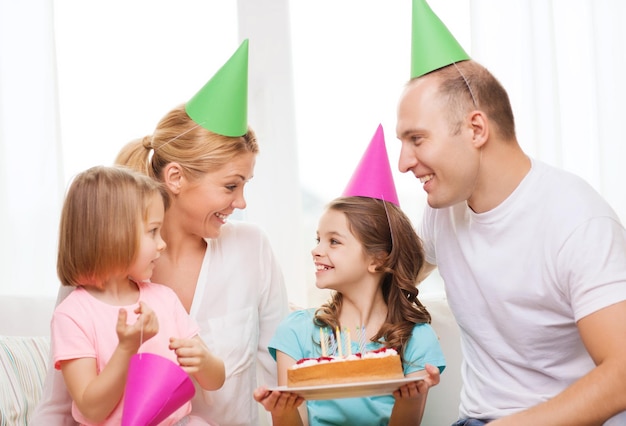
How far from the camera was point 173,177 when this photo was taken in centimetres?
219

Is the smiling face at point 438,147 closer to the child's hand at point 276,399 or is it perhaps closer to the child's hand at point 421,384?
the child's hand at point 421,384

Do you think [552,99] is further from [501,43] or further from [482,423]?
[482,423]

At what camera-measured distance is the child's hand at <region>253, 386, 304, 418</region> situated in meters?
1.83

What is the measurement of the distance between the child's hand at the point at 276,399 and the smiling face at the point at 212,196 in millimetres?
550

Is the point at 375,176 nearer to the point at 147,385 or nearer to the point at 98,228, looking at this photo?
the point at 98,228

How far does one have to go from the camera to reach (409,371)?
2.17 m

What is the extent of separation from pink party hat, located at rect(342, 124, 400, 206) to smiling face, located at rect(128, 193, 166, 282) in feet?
2.11

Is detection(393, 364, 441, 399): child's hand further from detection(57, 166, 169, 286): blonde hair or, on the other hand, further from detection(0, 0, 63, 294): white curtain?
detection(0, 0, 63, 294): white curtain

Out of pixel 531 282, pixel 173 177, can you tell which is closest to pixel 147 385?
pixel 173 177

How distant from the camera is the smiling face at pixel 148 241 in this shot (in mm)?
1880

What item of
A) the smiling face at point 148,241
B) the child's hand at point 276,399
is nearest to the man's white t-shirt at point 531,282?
the child's hand at point 276,399

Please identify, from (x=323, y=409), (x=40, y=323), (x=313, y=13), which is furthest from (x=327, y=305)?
(x=313, y=13)

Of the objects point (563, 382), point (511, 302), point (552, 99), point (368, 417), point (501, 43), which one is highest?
point (501, 43)

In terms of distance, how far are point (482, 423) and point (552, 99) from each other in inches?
49.0
